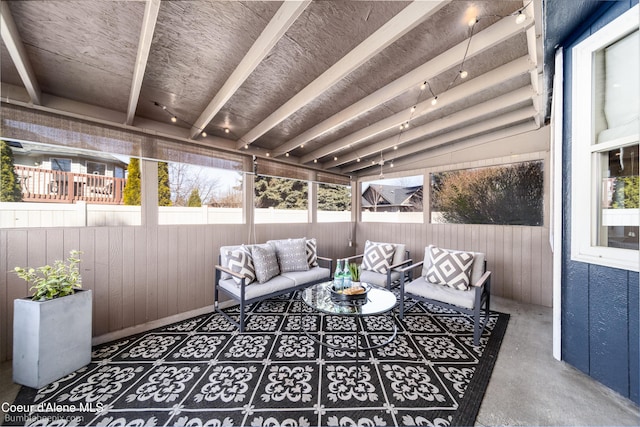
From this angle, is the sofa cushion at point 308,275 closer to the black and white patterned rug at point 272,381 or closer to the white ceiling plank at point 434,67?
the black and white patterned rug at point 272,381

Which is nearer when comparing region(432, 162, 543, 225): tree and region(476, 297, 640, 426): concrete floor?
region(476, 297, 640, 426): concrete floor

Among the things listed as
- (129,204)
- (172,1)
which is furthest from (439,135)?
(129,204)

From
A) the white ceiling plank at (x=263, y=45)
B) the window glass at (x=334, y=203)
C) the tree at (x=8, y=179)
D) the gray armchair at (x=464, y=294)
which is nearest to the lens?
the white ceiling plank at (x=263, y=45)

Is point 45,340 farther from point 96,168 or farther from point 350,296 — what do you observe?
point 350,296

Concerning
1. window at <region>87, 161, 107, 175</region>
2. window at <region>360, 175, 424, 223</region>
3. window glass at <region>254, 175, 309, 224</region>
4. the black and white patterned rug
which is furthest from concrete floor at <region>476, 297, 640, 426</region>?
window at <region>87, 161, 107, 175</region>

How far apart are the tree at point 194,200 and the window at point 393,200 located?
11.4 feet

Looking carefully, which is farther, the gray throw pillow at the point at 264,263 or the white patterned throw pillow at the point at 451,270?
the gray throw pillow at the point at 264,263

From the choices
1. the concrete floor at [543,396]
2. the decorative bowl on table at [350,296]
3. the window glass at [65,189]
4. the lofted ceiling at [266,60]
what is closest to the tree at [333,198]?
the lofted ceiling at [266,60]

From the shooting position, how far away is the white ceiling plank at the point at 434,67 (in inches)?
64.8

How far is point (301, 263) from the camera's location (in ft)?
11.5

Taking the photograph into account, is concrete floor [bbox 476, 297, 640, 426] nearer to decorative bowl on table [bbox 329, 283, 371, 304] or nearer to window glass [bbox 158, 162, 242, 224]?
decorative bowl on table [bbox 329, 283, 371, 304]

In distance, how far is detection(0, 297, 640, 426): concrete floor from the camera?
1.49m

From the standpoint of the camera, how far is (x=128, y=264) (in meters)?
2.61

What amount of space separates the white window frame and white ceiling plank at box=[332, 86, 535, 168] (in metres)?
0.71
